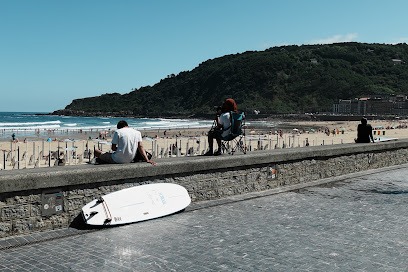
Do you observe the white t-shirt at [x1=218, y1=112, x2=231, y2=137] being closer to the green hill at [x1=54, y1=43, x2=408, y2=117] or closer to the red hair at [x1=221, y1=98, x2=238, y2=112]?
the red hair at [x1=221, y1=98, x2=238, y2=112]

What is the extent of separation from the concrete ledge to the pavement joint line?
56cm

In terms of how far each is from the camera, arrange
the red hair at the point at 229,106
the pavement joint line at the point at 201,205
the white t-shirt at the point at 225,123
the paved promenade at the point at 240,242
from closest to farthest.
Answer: the paved promenade at the point at 240,242
the pavement joint line at the point at 201,205
the white t-shirt at the point at 225,123
the red hair at the point at 229,106

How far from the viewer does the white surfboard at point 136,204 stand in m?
6.14

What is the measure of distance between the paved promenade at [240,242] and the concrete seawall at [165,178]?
0.27m

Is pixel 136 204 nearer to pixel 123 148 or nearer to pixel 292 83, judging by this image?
pixel 123 148

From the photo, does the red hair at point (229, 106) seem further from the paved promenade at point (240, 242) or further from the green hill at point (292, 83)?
the green hill at point (292, 83)

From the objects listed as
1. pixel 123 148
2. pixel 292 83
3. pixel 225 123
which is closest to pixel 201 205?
pixel 123 148

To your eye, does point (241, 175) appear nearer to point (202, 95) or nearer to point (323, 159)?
point (323, 159)

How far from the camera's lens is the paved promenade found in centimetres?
473

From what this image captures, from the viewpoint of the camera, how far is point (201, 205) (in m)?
7.66

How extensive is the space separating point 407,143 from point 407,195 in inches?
225

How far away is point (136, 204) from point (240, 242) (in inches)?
69.9

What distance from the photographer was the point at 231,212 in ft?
23.8

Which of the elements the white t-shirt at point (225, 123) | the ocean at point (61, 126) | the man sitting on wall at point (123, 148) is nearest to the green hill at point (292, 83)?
the ocean at point (61, 126)
